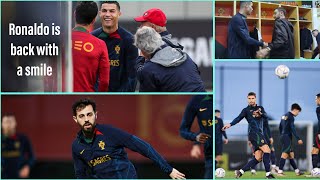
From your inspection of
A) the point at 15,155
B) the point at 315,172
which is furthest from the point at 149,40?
the point at 315,172

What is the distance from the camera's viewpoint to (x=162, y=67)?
8.21 meters

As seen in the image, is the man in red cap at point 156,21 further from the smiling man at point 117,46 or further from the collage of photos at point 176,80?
the smiling man at point 117,46

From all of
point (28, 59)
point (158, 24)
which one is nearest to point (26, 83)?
point (28, 59)

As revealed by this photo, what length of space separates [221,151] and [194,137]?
290 millimetres

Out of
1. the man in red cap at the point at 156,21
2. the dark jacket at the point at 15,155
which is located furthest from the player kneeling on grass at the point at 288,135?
the dark jacket at the point at 15,155

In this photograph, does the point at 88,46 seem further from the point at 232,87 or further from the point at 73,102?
the point at 232,87

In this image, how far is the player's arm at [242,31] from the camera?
8297 mm

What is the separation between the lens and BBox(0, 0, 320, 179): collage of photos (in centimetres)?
830

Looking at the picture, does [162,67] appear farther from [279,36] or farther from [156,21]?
[279,36]

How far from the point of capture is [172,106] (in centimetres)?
845

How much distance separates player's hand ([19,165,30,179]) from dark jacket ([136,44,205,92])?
54.1 inches

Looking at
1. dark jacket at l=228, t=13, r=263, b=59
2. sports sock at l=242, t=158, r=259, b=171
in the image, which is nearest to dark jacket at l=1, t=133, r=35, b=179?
sports sock at l=242, t=158, r=259, b=171

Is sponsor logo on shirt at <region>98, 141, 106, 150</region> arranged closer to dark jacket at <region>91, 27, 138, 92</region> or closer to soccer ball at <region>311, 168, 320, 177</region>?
dark jacket at <region>91, 27, 138, 92</region>

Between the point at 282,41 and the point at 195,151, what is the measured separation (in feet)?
4.33
